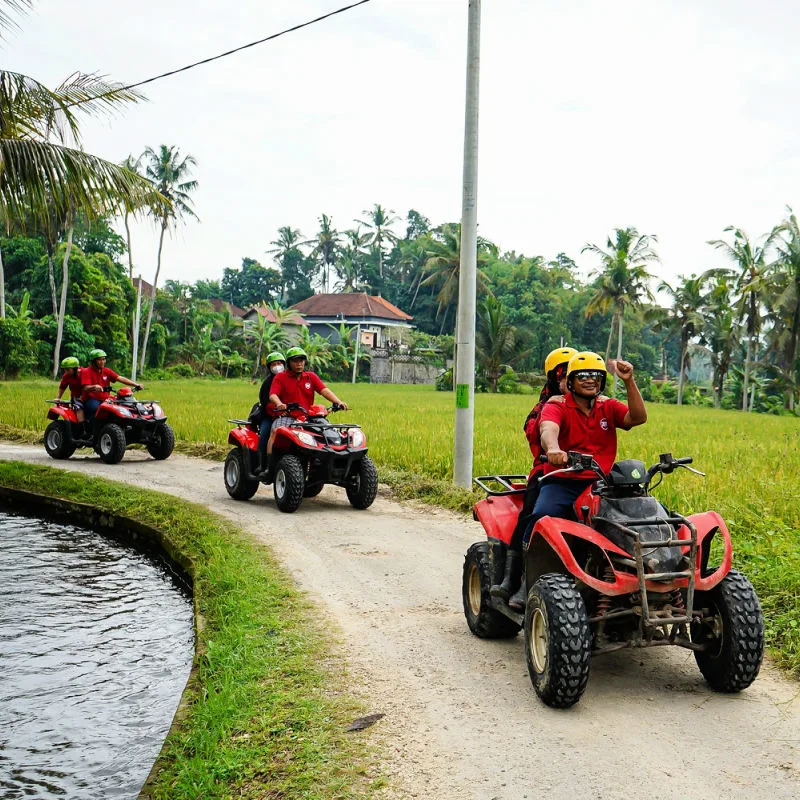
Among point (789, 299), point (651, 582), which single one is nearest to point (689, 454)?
point (651, 582)

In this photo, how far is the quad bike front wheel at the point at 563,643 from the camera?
4129 mm

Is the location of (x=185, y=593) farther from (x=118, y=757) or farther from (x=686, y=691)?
(x=686, y=691)

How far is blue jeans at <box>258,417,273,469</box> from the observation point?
10086 mm

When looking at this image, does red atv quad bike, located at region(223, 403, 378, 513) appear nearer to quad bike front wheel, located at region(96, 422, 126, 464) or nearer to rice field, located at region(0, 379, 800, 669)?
rice field, located at region(0, 379, 800, 669)

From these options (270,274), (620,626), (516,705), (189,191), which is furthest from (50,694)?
(270,274)

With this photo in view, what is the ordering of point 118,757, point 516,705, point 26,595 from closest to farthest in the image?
1. point 516,705
2. point 118,757
3. point 26,595

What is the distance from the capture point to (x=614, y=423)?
16.1 ft

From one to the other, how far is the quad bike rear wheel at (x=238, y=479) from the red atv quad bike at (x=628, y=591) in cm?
633

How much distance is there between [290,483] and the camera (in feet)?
31.6

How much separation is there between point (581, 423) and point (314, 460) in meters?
5.33

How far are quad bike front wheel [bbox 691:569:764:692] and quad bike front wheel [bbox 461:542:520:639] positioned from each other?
3.96ft

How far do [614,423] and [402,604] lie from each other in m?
2.21

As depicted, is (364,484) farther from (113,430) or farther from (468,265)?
(113,430)

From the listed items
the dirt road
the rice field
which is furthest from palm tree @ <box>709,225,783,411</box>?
the dirt road
